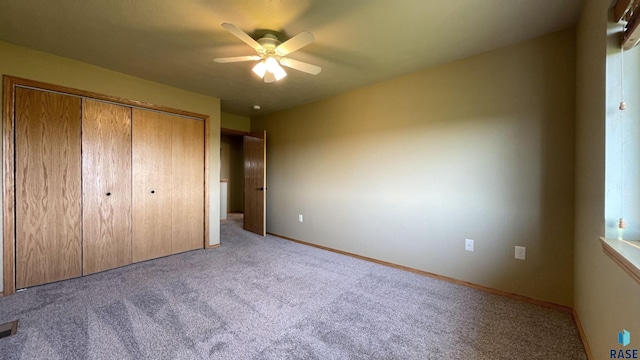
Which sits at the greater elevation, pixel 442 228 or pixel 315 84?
pixel 315 84

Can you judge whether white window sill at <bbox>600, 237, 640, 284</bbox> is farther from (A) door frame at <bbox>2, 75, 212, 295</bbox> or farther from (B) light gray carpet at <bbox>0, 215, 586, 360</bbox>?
(A) door frame at <bbox>2, 75, 212, 295</bbox>

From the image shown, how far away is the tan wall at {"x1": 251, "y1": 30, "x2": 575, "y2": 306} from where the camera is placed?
2021 mm

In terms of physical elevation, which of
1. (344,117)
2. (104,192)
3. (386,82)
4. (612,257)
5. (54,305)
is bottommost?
(54,305)

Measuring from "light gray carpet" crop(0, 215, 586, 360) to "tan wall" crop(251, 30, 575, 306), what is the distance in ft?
1.12

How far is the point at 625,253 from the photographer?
104cm

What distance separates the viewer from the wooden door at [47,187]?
232 cm

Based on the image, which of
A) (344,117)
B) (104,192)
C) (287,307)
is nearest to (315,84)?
(344,117)

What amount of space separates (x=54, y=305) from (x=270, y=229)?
2.89 m

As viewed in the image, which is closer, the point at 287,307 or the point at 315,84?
the point at 287,307

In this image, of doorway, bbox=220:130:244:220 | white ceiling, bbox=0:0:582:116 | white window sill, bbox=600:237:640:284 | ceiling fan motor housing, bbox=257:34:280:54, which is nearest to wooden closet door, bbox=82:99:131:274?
white ceiling, bbox=0:0:582:116

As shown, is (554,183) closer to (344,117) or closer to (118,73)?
(344,117)

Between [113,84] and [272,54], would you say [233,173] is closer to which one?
[113,84]

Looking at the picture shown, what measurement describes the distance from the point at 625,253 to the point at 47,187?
4.28m

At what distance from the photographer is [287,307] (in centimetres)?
202
